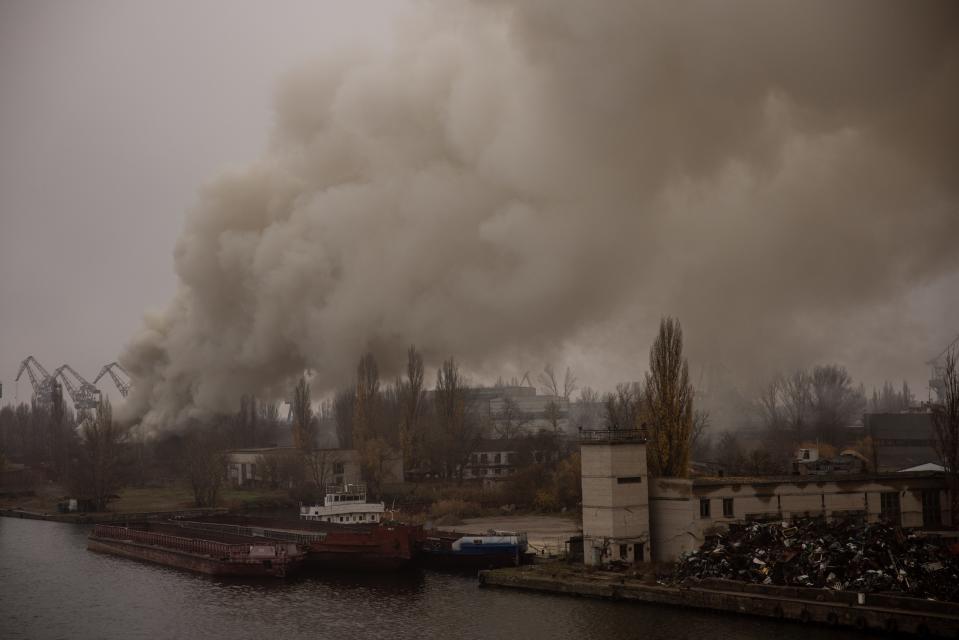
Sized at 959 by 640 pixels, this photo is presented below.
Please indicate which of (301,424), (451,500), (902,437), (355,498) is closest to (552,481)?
(451,500)

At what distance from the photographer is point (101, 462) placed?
65.9 m

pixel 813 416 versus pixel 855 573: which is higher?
pixel 813 416

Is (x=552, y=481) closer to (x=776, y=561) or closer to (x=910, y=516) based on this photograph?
(x=910, y=516)

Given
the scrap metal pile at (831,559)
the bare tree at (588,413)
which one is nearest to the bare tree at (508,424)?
the bare tree at (588,413)

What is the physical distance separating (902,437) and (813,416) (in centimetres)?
2155

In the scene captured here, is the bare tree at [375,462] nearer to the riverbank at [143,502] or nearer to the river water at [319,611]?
the riverbank at [143,502]

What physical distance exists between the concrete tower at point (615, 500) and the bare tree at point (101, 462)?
44.2 metres

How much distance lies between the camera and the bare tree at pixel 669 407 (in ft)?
112

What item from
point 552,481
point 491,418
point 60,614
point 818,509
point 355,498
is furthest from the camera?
point 491,418

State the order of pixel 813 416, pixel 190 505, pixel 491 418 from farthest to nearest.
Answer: pixel 491 418 < pixel 813 416 < pixel 190 505

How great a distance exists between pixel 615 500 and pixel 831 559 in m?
7.22

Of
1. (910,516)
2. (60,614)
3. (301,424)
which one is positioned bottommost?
(60,614)

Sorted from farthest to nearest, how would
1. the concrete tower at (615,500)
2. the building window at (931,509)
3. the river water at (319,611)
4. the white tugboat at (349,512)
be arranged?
the white tugboat at (349,512) → the building window at (931,509) → the concrete tower at (615,500) → the river water at (319,611)

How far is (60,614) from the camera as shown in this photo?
97.7 ft
